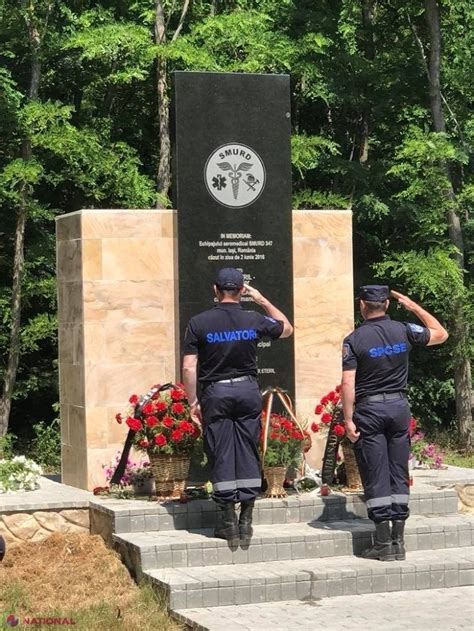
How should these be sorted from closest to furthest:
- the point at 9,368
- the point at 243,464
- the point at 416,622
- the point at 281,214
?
1. the point at 416,622
2. the point at 243,464
3. the point at 281,214
4. the point at 9,368

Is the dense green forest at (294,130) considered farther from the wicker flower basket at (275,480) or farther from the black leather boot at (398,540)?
the black leather boot at (398,540)

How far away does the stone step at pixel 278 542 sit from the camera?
745 cm

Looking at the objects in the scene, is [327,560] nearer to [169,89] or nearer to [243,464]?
[243,464]

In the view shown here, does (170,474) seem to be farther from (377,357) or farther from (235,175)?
(235,175)

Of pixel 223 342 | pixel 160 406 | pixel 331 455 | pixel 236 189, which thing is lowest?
pixel 331 455

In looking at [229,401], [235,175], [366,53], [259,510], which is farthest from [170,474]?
[366,53]

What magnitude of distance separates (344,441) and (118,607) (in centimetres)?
Answer: 272

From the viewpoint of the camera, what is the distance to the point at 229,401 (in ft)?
24.5

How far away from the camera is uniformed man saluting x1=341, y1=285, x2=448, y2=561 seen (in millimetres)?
7383

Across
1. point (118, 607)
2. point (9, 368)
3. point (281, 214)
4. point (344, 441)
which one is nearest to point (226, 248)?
point (281, 214)

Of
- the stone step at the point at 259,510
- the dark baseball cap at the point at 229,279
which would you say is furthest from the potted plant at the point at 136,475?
the dark baseball cap at the point at 229,279

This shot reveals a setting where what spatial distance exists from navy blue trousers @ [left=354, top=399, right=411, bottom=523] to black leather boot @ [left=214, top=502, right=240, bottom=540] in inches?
33.9

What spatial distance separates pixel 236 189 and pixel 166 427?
228cm

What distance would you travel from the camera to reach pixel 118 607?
6.84 m
